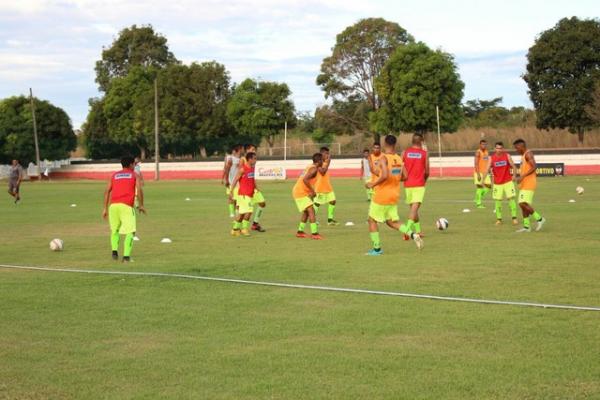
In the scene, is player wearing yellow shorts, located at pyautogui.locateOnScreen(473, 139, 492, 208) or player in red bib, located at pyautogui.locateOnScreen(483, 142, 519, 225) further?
player wearing yellow shorts, located at pyautogui.locateOnScreen(473, 139, 492, 208)

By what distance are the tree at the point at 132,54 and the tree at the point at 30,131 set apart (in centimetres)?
1883

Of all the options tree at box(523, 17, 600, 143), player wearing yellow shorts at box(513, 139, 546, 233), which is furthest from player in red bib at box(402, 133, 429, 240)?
tree at box(523, 17, 600, 143)

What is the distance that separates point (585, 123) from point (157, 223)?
49.4m

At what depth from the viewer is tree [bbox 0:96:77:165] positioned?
281ft

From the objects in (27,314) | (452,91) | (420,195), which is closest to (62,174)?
(452,91)

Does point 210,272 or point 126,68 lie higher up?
point 126,68

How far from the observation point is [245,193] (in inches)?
792

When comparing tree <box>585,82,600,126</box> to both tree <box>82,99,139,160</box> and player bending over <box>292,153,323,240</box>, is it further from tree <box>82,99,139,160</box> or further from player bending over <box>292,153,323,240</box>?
player bending over <box>292,153,323,240</box>

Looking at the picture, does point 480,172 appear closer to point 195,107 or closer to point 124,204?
point 124,204

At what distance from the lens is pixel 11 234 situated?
21.8 meters

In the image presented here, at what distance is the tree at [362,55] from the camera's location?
78.8 m

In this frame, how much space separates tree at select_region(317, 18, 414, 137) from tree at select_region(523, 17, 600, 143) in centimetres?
1413

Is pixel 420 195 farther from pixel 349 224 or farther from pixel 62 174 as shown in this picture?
pixel 62 174

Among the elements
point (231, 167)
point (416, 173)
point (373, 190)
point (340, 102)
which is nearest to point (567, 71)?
point (340, 102)
